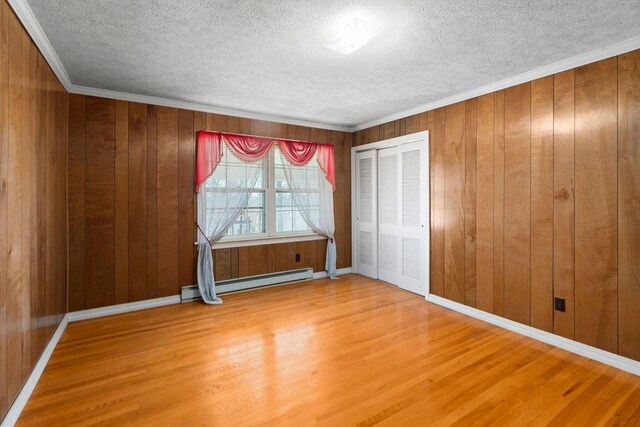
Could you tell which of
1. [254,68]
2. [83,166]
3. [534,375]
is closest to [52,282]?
[83,166]

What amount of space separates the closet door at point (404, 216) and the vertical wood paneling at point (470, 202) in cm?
55

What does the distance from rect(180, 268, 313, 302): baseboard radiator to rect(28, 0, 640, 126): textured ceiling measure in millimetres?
2378

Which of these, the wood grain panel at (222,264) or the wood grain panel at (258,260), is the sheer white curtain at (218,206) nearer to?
the wood grain panel at (222,264)

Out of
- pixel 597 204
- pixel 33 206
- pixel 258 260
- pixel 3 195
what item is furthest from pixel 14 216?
pixel 597 204

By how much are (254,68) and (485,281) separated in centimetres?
323

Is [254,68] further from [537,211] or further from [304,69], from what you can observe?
[537,211]

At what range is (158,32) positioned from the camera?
2.30 m

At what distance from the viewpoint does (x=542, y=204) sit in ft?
9.63

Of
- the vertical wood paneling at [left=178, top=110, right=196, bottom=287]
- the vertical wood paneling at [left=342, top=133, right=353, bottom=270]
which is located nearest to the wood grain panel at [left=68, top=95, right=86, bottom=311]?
the vertical wood paneling at [left=178, top=110, right=196, bottom=287]

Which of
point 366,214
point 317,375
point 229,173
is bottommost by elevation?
point 317,375

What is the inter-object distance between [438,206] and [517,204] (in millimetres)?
955

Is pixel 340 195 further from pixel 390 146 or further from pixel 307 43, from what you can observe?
pixel 307 43

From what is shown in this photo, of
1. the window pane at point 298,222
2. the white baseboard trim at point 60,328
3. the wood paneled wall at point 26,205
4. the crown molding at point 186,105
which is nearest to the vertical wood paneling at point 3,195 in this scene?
the wood paneled wall at point 26,205

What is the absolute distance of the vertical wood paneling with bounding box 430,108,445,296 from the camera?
3.90 meters
